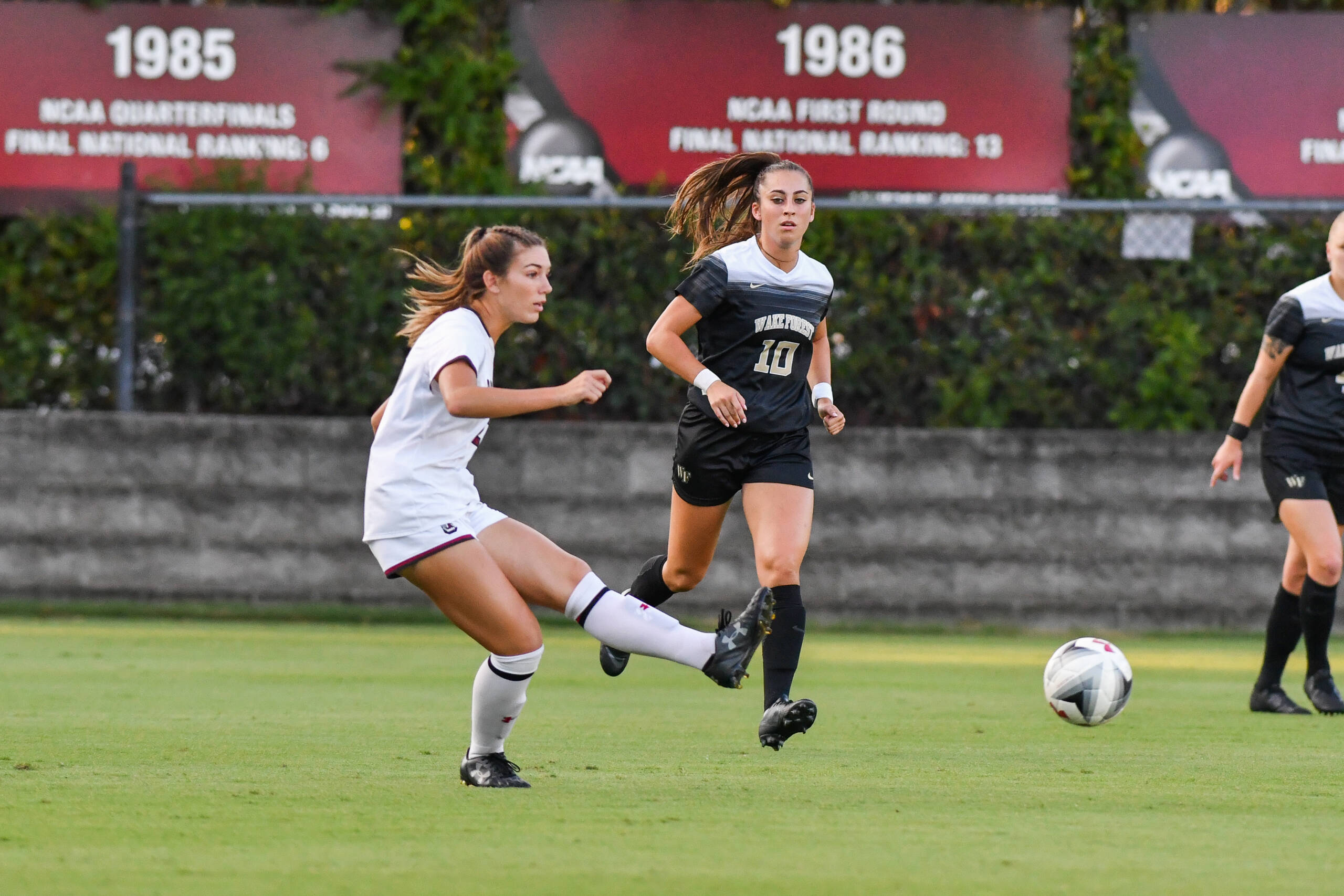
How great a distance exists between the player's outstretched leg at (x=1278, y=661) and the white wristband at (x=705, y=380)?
3170 mm

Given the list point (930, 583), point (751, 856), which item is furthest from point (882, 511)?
point (751, 856)

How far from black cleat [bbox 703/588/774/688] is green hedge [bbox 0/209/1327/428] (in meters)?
7.25

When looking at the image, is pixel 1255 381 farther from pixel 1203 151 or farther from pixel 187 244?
pixel 187 244

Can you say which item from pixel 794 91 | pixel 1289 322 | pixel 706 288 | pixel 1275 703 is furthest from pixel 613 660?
pixel 794 91

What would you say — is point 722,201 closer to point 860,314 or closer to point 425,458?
point 425,458

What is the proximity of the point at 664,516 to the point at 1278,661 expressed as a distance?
534 centimetres

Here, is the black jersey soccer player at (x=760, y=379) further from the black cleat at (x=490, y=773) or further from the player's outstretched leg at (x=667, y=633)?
the black cleat at (x=490, y=773)

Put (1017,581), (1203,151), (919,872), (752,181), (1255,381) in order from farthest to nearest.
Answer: (1203,151), (1017,581), (1255,381), (752,181), (919,872)

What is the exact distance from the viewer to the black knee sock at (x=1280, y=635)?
26.9 ft

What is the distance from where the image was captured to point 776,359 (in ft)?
22.4

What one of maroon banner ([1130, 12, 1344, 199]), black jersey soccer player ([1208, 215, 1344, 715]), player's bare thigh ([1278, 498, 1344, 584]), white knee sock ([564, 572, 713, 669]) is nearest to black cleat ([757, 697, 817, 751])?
white knee sock ([564, 572, 713, 669])

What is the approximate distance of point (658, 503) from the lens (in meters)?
12.7

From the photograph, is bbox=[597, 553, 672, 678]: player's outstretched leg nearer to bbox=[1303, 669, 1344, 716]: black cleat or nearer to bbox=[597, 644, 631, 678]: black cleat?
bbox=[597, 644, 631, 678]: black cleat

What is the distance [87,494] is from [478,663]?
4.01 meters
